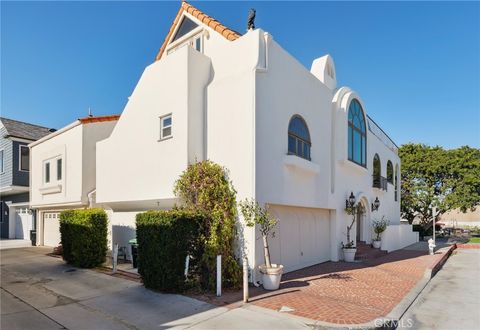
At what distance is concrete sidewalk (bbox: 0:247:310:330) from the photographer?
621cm

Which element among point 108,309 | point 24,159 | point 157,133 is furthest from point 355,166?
point 24,159

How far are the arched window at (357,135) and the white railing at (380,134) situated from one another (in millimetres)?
1953

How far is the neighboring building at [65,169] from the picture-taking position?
15.5 m

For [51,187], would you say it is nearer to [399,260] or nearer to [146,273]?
[146,273]

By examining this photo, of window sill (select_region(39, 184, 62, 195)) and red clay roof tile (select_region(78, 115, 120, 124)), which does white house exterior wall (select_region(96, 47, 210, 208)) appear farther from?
window sill (select_region(39, 184, 62, 195))

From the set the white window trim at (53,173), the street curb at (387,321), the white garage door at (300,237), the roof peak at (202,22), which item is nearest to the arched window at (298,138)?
the white garage door at (300,237)

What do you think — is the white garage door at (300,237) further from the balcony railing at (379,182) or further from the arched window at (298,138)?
the balcony railing at (379,182)

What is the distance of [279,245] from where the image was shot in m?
10.8

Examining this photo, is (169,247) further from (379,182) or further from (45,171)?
(379,182)

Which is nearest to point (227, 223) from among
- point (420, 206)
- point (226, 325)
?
point (226, 325)

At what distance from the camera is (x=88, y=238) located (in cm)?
1186

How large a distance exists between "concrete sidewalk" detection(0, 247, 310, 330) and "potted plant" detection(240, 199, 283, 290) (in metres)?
1.57

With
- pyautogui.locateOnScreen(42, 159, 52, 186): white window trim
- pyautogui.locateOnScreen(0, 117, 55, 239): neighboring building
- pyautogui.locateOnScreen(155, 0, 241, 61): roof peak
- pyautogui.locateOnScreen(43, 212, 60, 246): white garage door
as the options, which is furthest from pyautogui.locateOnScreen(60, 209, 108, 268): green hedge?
pyautogui.locateOnScreen(0, 117, 55, 239): neighboring building

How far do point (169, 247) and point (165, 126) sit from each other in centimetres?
477
